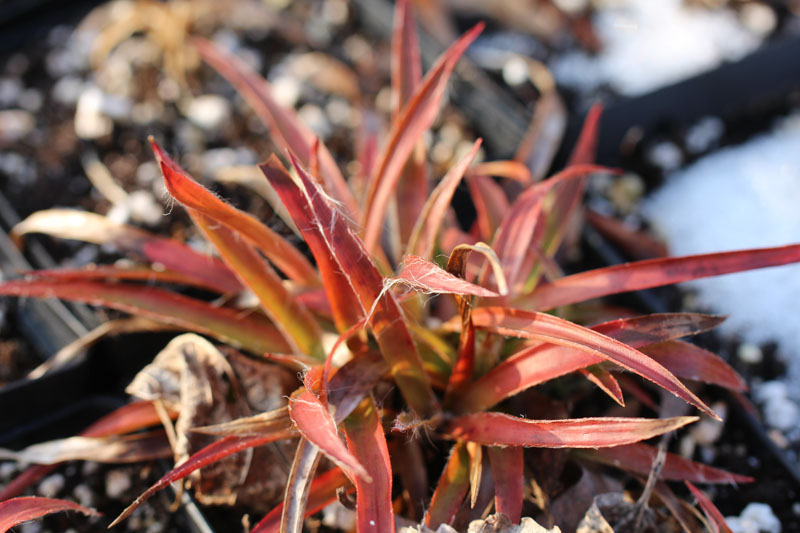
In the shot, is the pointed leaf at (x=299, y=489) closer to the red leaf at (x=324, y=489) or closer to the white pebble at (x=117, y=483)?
the red leaf at (x=324, y=489)

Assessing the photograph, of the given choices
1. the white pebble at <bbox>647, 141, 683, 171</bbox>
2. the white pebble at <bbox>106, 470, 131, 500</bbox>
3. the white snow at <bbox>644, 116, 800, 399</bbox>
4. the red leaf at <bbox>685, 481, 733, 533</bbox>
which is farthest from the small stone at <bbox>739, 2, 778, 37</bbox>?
the white pebble at <bbox>106, 470, 131, 500</bbox>

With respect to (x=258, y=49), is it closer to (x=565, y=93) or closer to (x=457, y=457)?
(x=565, y=93)

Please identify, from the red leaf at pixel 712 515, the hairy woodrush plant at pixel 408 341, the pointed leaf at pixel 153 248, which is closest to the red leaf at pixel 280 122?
the hairy woodrush plant at pixel 408 341

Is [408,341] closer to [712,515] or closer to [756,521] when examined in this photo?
[712,515]

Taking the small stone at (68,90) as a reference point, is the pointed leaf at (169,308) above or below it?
below

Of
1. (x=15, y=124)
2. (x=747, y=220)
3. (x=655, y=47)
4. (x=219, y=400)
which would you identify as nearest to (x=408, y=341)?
(x=219, y=400)

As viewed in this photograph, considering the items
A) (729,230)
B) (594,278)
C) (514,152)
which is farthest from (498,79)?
(594,278)
